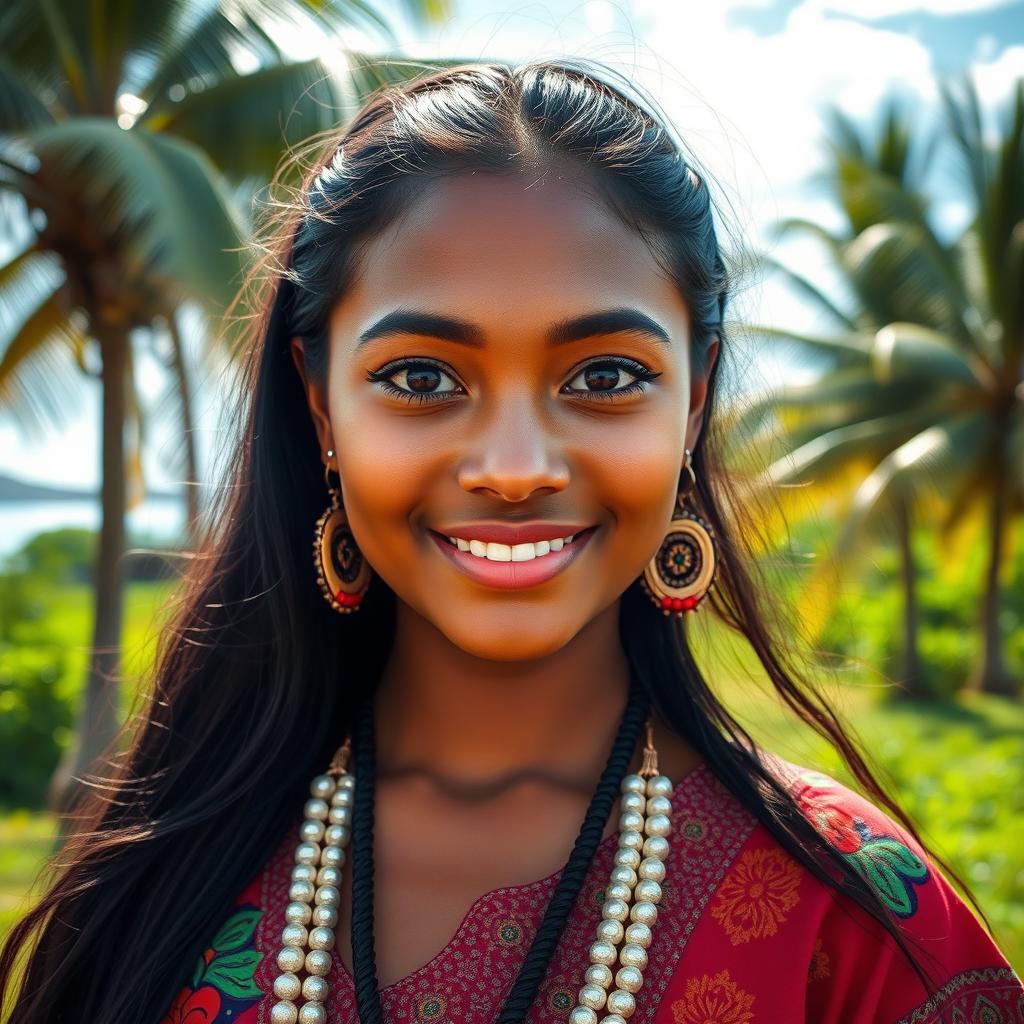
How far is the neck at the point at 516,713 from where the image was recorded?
2018 mm

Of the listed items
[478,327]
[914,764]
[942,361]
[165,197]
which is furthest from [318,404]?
[942,361]

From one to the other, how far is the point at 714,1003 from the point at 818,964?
172mm

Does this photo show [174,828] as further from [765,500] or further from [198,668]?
[765,500]

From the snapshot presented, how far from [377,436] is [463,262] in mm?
289

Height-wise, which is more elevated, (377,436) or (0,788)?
(0,788)

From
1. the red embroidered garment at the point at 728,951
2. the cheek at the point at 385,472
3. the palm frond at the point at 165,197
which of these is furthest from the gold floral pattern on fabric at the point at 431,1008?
the palm frond at the point at 165,197

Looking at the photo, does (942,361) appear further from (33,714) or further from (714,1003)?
(714,1003)

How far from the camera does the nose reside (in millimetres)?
1680

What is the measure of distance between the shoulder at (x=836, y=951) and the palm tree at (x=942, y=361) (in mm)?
14871

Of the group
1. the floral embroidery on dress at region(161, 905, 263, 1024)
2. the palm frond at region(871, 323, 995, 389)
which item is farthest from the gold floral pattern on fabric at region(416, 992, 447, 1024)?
the palm frond at region(871, 323, 995, 389)

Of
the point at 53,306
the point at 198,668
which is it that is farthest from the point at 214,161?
the point at 198,668

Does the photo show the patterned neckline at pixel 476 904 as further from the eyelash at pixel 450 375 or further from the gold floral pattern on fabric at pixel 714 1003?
the eyelash at pixel 450 375

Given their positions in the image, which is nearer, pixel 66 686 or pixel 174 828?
pixel 174 828

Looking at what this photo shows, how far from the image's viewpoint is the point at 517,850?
1.92 m
